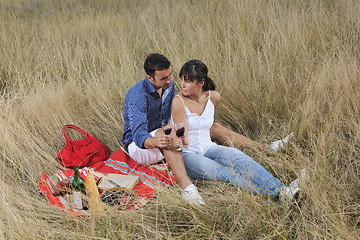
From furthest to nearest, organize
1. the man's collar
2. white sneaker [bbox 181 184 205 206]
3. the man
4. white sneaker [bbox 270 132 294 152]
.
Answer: the man's collar < white sneaker [bbox 270 132 294 152] < the man < white sneaker [bbox 181 184 205 206]

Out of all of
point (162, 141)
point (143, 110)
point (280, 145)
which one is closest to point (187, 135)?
point (162, 141)

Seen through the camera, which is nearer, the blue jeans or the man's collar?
the blue jeans

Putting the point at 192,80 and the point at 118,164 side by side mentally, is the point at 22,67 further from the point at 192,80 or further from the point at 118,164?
the point at 192,80

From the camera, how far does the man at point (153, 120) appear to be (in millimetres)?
2934

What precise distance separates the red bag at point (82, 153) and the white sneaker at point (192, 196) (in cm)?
120

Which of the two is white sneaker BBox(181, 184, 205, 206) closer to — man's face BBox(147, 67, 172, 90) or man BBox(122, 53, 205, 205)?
man BBox(122, 53, 205, 205)

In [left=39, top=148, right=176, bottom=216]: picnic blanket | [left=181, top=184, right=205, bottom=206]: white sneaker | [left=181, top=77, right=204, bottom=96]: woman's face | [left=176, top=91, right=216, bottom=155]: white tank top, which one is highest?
[left=181, top=77, right=204, bottom=96]: woman's face

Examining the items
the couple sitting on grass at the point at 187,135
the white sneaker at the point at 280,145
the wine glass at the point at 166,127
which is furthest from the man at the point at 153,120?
the white sneaker at the point at 280,145

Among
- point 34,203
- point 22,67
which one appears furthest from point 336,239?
point 22,67

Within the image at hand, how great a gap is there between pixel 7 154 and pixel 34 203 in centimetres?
91

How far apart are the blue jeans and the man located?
140 mm

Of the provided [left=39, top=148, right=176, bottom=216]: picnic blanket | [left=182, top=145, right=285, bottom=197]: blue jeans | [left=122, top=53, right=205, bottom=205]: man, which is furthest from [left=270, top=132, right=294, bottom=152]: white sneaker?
[left=39, top=148, right=176, bottom=216]: picnic blanket

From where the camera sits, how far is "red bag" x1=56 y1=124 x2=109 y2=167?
3.48 m

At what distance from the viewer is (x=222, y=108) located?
396 cm
